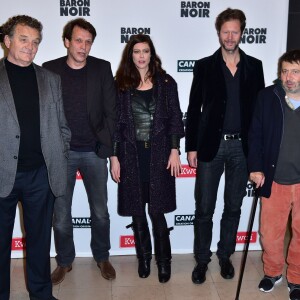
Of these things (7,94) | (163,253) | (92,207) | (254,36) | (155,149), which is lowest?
(163,253)

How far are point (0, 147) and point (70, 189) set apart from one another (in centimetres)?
84

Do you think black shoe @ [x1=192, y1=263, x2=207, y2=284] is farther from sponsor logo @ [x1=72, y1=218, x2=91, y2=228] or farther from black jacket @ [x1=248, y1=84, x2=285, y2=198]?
sponsor logo @ [x1=72, y1=218, x2=91, y2=228]

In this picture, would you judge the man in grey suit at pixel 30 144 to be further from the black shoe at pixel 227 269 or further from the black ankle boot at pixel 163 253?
the black shoe at pixel 227 269

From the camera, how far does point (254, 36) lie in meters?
3.57

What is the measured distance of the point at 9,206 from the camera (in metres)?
2.61

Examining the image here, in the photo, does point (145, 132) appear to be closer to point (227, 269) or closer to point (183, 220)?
point (183, 220)

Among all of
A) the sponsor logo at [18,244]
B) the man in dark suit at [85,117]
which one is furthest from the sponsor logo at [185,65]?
the sponsor logo at [18,244]

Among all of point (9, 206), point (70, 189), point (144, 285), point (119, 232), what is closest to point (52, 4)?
point (70, 189)

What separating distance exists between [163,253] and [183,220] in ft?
1.93

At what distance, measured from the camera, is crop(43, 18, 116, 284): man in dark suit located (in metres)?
3.03

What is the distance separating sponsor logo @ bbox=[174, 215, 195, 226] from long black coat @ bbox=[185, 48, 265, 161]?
0.82 m

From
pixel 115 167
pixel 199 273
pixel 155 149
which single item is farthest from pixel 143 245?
pixel 155 149

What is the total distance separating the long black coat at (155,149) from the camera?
10.0 ft

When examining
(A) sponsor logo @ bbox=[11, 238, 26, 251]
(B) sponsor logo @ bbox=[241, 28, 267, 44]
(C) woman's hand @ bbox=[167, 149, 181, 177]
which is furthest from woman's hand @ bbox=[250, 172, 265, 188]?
(A) sponsor logo @ bbox=[11, 238, 26, 251]
